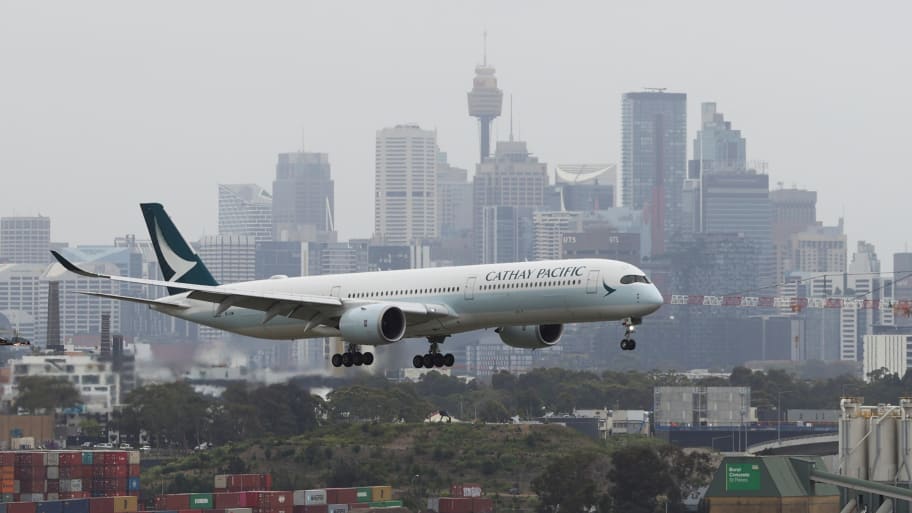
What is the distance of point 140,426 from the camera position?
157750 mm

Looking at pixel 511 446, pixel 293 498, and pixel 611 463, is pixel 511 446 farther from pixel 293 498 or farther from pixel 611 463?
pixel 293 498

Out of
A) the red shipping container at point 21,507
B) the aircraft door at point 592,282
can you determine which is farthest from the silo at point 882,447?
the red shipping container at point 21,507

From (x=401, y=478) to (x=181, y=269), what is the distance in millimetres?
47122

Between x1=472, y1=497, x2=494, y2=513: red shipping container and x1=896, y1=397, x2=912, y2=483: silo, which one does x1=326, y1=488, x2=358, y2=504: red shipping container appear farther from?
x1=896, y1=397, x2=912, y2=483: silo

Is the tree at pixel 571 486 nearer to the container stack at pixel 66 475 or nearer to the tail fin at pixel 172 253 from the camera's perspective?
the container stack at pixel 66 475

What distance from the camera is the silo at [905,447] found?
66125 mm

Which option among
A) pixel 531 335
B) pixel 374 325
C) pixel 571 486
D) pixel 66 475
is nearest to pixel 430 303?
pixel 374 325

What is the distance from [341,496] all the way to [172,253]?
116ft

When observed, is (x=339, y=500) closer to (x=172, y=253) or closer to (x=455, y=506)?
(x=455, y=506)

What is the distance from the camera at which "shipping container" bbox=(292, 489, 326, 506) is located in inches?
5197

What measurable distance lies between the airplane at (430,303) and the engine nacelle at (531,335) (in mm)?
40

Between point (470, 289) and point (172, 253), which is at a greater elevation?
point (172, 253)

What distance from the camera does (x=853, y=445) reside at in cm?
6844

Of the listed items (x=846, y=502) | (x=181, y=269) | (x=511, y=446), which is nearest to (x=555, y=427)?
(x=511, y=446)
